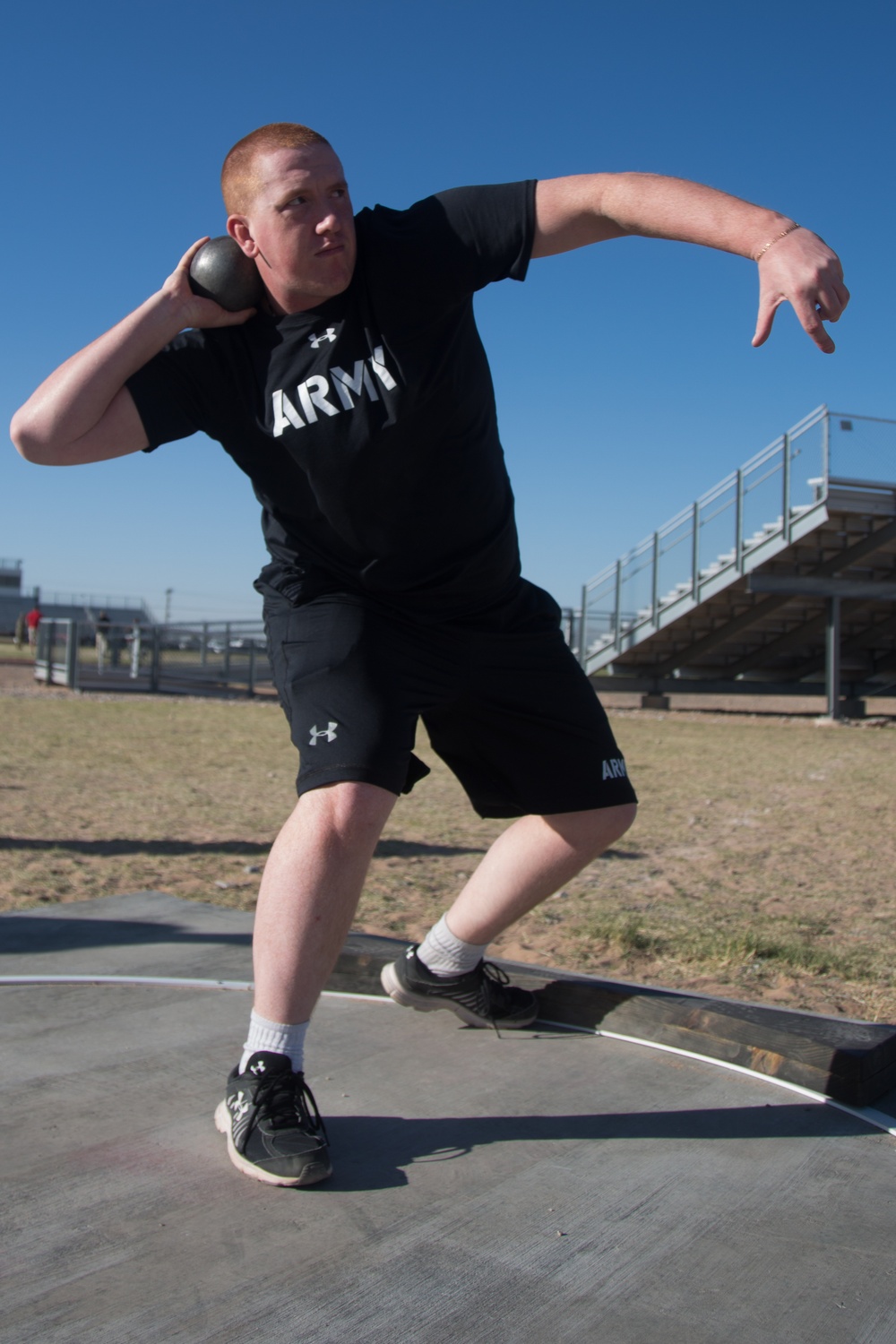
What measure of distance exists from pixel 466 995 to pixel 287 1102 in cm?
80

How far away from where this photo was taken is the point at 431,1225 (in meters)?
1.67

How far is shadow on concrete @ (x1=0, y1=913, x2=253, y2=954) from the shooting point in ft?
10.9

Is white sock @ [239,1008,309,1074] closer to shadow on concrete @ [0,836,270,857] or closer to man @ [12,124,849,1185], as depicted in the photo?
man @ [12,124,849,1185]

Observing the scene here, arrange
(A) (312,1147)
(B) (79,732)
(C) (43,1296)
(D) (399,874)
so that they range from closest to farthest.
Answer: (C) (43,1296)
(A) (312,1147)
(D) (399,874)
(B) (79,732)

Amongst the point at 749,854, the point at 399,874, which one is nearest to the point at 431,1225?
the point at 399,874

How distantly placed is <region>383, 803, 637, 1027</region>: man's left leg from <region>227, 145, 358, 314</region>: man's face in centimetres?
125

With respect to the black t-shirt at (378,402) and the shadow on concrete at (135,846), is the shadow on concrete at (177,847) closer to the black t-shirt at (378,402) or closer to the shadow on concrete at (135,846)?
the shadow on concrete at (135,846)

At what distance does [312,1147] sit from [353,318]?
151 centimetres

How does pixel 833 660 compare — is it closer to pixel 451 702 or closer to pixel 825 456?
A: pixel 825 456

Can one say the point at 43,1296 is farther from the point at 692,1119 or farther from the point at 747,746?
the point at 747,746

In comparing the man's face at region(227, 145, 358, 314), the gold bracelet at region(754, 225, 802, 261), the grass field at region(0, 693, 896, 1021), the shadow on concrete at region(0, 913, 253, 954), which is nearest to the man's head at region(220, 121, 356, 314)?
the man's face at region(227, 145, 358, 314)

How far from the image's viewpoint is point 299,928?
1976 millimetres

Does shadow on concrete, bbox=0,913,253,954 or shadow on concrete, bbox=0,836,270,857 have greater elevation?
shadow on concrete, bbox=0,913,253,954

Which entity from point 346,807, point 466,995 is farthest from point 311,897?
point 466,995
